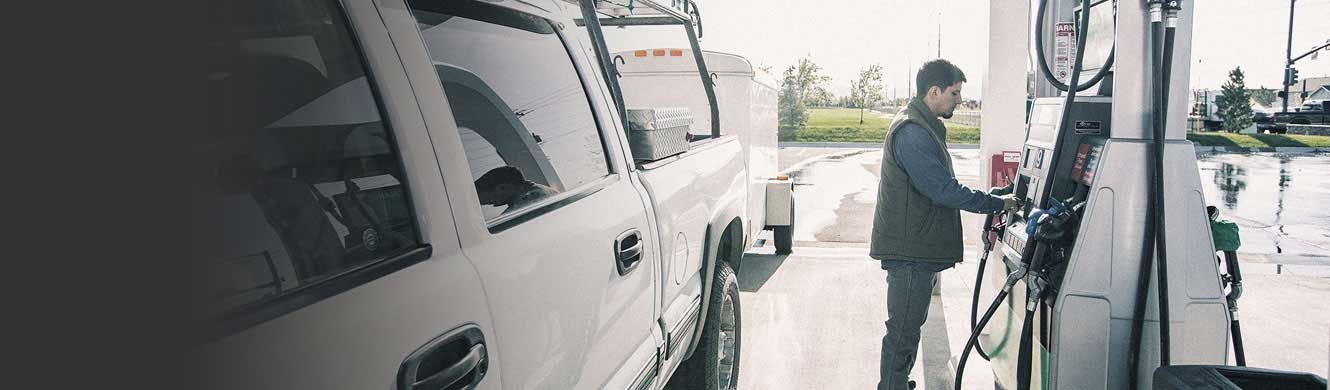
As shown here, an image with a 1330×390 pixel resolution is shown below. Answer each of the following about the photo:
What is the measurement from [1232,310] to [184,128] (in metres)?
3.29

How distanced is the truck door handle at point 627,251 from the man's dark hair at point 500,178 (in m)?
0.39

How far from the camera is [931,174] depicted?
3.80 m

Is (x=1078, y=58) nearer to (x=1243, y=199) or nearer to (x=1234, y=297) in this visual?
(x=1234, y=297)

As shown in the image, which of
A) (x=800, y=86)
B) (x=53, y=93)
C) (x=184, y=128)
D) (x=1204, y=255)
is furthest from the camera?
(x=800, y=86)

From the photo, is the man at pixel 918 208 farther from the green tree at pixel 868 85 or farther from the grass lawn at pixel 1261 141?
the green tree at pixel 868 85

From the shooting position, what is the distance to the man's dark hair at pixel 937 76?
12.9 ft

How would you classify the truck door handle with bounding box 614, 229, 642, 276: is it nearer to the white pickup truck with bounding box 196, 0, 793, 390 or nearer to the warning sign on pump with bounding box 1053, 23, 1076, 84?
the white pickup truck with bounding box 196, 0, 793, 390

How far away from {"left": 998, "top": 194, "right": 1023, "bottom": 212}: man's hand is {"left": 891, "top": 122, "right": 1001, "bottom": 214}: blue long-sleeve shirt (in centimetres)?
2

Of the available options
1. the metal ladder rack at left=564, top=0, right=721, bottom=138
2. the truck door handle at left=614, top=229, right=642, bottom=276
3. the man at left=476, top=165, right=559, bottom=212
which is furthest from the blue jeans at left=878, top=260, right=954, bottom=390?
the man at left=476, top=165, right=559, bottom=212

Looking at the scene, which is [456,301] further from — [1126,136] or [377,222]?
[1126,136]

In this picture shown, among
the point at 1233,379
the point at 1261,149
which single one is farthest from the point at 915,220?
the point at 1261,149

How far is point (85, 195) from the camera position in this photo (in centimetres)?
111

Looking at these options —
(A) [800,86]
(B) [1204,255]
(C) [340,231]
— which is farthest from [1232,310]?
(A) [800,86]

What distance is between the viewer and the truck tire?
4.04m
